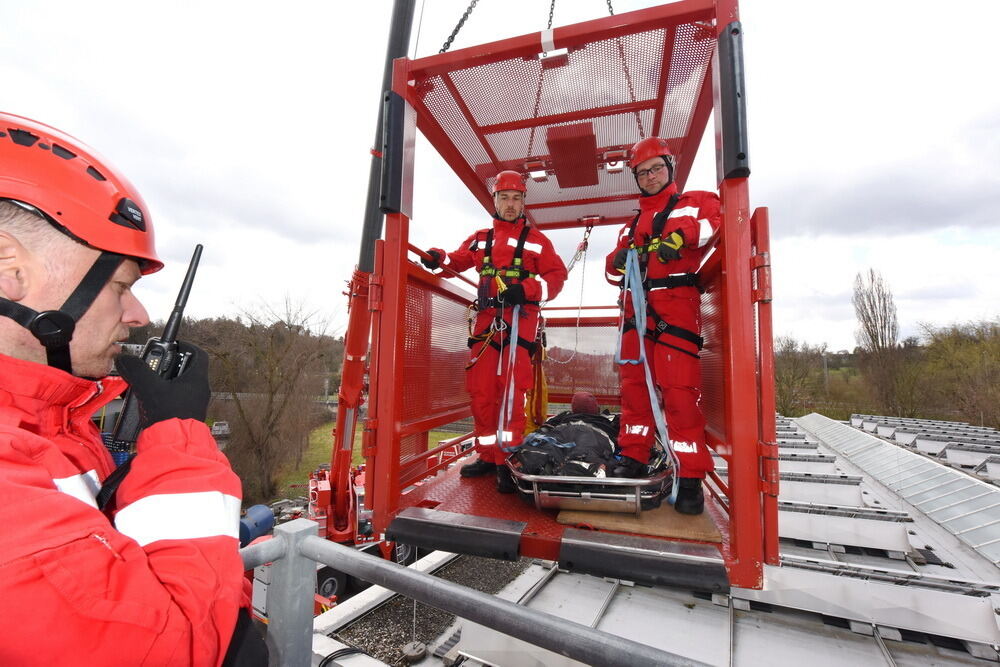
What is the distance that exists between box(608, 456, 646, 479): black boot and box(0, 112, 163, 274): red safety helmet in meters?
2.56

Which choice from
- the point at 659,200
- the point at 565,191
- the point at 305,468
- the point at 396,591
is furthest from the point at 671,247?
the point at 305,468

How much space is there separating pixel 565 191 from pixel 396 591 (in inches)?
179

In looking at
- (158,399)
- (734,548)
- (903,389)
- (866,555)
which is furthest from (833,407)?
(158,399)

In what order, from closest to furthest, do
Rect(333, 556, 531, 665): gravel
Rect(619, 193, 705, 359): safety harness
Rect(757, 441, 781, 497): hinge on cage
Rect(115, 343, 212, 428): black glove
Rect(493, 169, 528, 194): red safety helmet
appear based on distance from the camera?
Rect(115, 343, 212, 428): black glove < Rect(757, 441, 781, 497): hinge on cage < Rect(619, 193, 705, 359): safety harness < Rect(493, 169, 528, 194): red safety helmet < Rect(333, 556, 531, 665): gravel

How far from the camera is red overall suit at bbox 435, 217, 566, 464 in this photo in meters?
3.27

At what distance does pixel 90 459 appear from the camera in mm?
1094

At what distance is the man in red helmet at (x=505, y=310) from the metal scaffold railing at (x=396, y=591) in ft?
6.18

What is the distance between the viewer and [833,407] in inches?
1050

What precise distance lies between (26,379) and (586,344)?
5.54m

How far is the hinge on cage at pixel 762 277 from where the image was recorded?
6.70ft

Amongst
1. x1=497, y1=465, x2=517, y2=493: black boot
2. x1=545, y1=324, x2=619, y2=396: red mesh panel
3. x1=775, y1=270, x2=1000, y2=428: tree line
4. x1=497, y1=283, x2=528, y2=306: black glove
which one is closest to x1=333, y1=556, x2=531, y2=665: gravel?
x1=497, y1=465, x2=517, y2=493: black boot

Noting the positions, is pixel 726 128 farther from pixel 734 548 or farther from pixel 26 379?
pixel 26 379

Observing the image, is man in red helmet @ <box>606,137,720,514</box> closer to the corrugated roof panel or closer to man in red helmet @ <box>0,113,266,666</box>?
man in red helmet @ <box>0,113,266,666</box>

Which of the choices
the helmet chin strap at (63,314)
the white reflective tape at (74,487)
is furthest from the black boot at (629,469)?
the helmet chin strap at (63,314)
